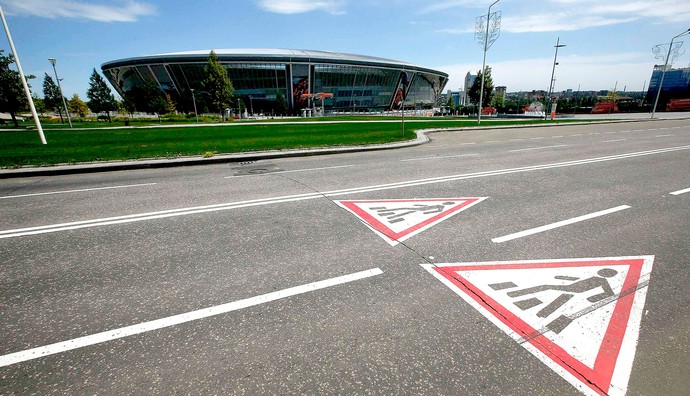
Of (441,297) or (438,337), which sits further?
(441,297)

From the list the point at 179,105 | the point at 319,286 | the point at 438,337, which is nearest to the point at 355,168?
the point at 319,286

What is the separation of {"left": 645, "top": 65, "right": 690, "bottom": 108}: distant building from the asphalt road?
254 ft

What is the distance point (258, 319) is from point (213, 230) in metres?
2.42

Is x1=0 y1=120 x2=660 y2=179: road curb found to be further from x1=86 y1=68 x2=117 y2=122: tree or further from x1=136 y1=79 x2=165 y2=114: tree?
x1=86 y1=68 x2=117 y2=122: tree

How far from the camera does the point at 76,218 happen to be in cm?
522

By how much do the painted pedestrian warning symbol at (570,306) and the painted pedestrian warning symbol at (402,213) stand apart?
110 centimetres

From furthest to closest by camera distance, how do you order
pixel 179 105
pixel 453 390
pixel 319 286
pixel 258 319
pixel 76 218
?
pixel 179 105
pixel 76 218
pixel 319 286
pixel 258 319
pixel 453 390

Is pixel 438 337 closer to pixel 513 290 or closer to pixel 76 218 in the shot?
pixel 513 290

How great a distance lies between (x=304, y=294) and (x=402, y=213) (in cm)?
275

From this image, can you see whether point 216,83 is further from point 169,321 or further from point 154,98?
point 169,321

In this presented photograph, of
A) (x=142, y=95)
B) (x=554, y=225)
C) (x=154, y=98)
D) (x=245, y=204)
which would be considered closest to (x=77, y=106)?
(x=142, y=95)

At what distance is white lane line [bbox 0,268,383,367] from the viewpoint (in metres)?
2.29

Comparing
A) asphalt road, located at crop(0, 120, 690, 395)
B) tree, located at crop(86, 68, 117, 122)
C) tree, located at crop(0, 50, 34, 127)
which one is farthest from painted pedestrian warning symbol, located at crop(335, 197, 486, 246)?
tree, located at crop(86, 68, 117, 122)

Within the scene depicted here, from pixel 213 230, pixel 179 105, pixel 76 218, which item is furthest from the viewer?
pixel 179 105
